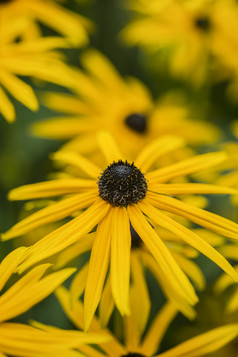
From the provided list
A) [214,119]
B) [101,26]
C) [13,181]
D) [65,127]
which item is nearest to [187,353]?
[13,181]

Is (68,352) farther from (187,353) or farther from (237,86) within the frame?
(237,86)

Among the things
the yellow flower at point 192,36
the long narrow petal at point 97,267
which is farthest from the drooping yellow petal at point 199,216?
the yellow flower at point 192,36

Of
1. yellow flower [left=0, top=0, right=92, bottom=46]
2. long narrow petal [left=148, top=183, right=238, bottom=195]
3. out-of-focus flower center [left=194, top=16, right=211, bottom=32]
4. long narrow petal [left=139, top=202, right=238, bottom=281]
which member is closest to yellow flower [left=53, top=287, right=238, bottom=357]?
long narrow petal [left=139, top=202, right=238, bottom=281]

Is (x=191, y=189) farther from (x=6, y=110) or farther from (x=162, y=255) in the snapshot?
(x=6, y=110)

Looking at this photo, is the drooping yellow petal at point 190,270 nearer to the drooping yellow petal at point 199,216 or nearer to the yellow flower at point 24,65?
the drooping yellow petal at point 199,216

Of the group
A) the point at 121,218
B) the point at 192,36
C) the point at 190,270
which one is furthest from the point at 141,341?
the point at 192,36

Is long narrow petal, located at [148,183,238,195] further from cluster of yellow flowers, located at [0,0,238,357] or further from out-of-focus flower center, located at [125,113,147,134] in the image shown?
out-of-focus flower center, located at [125,113,147,134]
